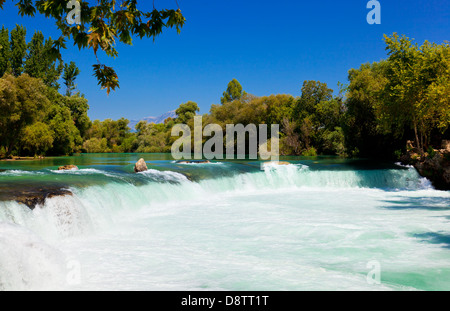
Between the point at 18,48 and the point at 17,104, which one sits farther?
the point at 18,48

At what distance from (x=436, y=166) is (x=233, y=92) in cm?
6533

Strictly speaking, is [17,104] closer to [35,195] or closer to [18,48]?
[18,48]

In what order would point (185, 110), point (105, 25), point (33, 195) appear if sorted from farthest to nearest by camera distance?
point (185, 110) → point (33, 195) → point (105, 25)

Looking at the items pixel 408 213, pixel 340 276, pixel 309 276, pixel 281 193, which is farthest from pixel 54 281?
pixel 281 193

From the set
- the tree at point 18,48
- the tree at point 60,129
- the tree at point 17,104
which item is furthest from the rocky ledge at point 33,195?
the tree at point 18,48

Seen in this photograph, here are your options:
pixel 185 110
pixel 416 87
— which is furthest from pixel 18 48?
pixel 416 87

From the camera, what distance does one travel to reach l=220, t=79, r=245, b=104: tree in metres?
81.0

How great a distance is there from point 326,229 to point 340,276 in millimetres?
3451

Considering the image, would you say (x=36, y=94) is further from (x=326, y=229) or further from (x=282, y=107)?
(x=282, y=107)

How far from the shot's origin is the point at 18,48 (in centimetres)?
4031

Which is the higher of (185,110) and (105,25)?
(185,110)

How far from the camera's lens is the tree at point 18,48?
4028 centimetres

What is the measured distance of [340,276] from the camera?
545cm

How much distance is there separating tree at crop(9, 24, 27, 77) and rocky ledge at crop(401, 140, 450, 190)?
44.2 m
